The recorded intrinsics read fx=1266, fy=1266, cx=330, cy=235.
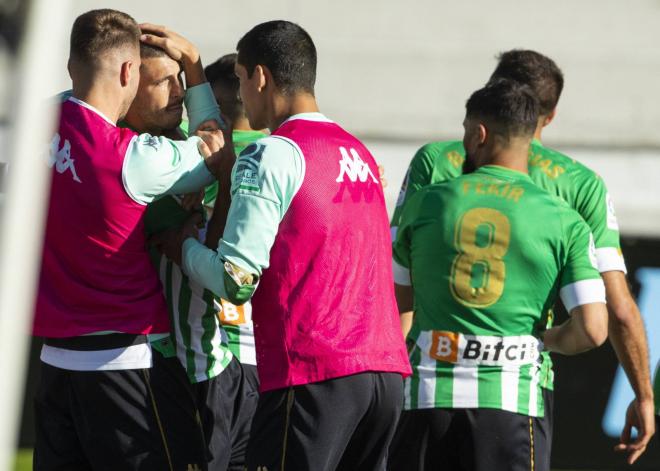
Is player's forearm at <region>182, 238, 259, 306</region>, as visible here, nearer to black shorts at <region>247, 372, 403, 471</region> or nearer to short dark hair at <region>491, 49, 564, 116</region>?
black shorts at <region>247, 372, 403, 471</region>

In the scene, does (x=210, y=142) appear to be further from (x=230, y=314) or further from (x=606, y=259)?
(x=606, y=259)

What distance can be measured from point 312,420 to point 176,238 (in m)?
0.69

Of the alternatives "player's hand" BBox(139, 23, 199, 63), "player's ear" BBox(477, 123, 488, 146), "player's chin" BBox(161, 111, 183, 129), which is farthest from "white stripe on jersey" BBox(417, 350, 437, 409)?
"player's hand" BBox(139, 23, 199, 63)

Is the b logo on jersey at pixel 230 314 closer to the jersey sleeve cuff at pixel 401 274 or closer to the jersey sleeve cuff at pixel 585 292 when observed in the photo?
the jersey sleeve cuff at pixel 401 274

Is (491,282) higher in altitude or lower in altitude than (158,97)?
lower

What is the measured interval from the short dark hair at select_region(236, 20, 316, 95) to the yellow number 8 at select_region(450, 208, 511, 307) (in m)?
0.71

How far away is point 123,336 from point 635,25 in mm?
6513

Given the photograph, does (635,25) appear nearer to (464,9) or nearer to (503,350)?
(464,9)

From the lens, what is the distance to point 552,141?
8.97 metres

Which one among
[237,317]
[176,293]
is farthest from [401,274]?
[176,293]

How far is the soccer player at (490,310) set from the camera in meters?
3.93

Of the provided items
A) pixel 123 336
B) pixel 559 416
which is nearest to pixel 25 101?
A: pixel 123 336

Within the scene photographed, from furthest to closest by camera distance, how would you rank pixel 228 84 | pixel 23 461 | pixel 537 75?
1. pixel 23 461
2. pixel 228 84
3. pixel 537 75

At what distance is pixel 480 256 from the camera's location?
3.95 metres
